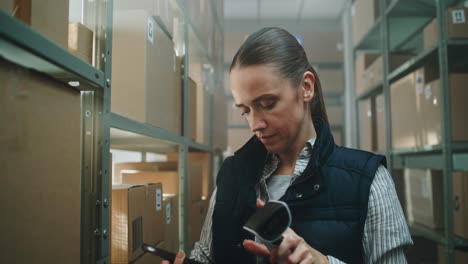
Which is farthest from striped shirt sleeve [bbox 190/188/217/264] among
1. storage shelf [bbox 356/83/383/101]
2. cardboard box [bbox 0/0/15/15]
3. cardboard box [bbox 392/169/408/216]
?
storage shelf [bbox 356/83/383/101]

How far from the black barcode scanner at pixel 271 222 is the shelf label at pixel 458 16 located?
172 centimetres

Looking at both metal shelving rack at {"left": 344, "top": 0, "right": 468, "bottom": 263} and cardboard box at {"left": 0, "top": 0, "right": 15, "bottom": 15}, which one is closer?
cardboard box at {"left": 0, "top": 0, "right": 15, "bottom": 15}

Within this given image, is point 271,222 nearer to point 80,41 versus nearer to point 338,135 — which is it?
point 80,41

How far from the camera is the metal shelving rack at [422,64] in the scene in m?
1.73

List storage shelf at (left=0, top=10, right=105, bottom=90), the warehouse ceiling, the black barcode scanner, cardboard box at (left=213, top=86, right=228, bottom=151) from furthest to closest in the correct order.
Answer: the warehouse ceiling → cardboard box at (left=213, top=86, right=228, bottom=151) → the black barcode scanner → storage shelf at (left=0, top=10, right=105, bottom=90)

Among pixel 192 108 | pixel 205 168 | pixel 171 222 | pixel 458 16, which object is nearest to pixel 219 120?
pixel 205 168

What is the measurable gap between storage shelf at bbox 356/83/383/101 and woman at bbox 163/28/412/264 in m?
1.90

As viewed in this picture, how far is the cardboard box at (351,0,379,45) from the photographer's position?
111 inches

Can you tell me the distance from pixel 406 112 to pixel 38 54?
221cm

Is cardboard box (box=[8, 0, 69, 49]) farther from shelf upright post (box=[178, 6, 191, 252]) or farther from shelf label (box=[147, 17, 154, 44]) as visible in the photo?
shelf upright post (box=[178, 6, 191, 252])

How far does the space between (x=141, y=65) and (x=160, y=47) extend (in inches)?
7.0

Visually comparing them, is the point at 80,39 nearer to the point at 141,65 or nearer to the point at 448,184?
the point at 141,65

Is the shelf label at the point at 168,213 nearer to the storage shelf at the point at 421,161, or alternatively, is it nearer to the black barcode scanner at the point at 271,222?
the black barcode scanner at the point at 271,222

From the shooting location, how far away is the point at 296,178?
2.92 feet
